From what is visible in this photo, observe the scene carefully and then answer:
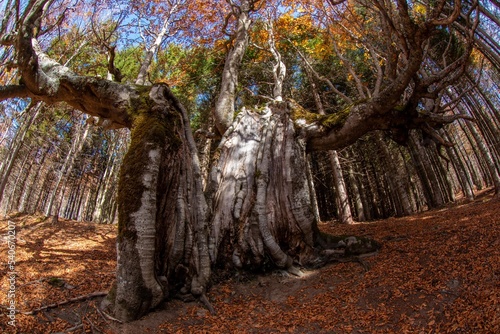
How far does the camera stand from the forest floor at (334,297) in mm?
2778

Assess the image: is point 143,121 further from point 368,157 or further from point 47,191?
point 47,191

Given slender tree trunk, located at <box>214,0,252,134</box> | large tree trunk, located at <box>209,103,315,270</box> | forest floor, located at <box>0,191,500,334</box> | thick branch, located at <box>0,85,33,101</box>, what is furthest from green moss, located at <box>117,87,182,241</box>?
thick branch, located at <box>0,85,33,101</box>

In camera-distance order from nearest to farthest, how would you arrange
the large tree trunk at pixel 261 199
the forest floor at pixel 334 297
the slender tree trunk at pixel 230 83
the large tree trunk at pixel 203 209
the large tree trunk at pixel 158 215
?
1. the forest floor at pixel 334 297
2. the large tree trunk at pixel 158 215
3. the large tree trunk at pixel 203 209
4. the large tree trunk at pixel 261 199
5. the slender tree trunk at pixel 230 83

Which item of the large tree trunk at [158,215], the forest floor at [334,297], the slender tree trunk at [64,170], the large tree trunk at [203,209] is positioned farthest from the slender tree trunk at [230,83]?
the slender tree trunk at [64,170]

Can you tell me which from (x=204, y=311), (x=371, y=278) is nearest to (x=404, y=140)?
(x=371, y=278)

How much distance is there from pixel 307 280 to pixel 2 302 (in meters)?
3.72

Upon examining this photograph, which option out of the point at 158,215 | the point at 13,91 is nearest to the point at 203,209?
the point at 158,215

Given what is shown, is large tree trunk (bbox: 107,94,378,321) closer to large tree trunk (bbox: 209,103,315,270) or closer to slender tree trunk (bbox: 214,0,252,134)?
large tree trunk (bbox: 209,103,315,270)

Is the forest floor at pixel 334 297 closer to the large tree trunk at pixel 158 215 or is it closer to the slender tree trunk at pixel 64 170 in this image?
the large tree trunk at pixel 158 215

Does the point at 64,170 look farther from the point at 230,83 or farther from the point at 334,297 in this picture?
the point at 334,297

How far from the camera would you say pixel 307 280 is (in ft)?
13.6

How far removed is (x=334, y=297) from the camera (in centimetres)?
355

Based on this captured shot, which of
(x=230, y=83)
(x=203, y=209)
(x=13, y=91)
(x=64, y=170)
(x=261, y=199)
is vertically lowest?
(x=203, y=209)

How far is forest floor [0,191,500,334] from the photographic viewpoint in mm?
2778
